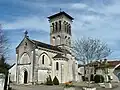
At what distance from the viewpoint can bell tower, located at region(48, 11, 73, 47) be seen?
56.6 meters

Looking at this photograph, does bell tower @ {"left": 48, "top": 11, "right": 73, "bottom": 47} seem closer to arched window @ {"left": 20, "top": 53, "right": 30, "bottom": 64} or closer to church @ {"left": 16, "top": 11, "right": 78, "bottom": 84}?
church @ {"left": 16, "top": 11, "right": 78, "bottom": 84}

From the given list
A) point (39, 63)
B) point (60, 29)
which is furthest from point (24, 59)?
point (60, 29)

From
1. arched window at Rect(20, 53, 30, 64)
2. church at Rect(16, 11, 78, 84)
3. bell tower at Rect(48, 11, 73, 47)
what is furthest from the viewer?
bell tower at Rect(48, 11, 73, 47)

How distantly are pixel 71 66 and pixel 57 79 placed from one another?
10.2 meters

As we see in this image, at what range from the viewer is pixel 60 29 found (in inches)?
2255

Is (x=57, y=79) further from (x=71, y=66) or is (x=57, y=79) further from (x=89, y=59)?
(x=89, y=59)

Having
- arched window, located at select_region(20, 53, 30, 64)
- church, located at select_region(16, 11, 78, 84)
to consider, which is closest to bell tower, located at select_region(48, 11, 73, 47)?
church, located at select_region(16, 11, 78, 84)

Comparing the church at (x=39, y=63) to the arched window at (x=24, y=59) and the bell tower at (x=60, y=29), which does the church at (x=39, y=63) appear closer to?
the arched window at (x=24, y=59)

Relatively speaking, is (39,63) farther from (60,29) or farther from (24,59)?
(60,29)

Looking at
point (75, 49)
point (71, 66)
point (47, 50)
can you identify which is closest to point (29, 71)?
point (47, 50)

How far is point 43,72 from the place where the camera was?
4662 cm

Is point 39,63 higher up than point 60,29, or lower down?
lower down

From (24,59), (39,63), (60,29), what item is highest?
(60,29)

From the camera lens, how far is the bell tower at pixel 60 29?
2230 inches
